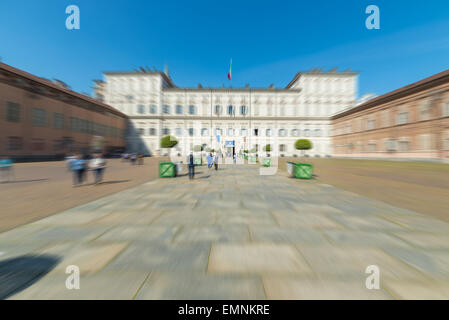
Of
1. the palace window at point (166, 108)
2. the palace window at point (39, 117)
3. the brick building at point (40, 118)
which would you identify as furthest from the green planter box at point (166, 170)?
the palace window at point (166, 108)

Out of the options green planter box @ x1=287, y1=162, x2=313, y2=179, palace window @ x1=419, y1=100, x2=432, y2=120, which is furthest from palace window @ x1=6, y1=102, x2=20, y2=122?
palace window @ x1=419, y1=100, x2=432, y2=120

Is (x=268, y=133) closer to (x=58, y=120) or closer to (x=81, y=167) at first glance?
(x=81, y=167)

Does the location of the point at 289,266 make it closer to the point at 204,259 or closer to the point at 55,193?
the point at 204,259

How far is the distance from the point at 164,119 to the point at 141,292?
45.1m

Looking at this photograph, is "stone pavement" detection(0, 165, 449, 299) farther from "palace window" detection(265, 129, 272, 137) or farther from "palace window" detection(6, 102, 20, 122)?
"palace window" detection(265, 129, 272, 137)

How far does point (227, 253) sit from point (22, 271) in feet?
8.57

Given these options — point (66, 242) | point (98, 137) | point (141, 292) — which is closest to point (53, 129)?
point (98, 137)

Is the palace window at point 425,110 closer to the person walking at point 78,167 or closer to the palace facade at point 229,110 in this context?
the palace facade at point 229,110

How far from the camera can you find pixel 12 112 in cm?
2031

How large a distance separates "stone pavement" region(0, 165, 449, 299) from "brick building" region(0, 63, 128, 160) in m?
27.6

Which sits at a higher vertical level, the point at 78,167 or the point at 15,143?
the point at 15,143

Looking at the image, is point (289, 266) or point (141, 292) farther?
point (289, 266)

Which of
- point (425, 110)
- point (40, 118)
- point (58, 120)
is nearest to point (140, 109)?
point (58, 120)
